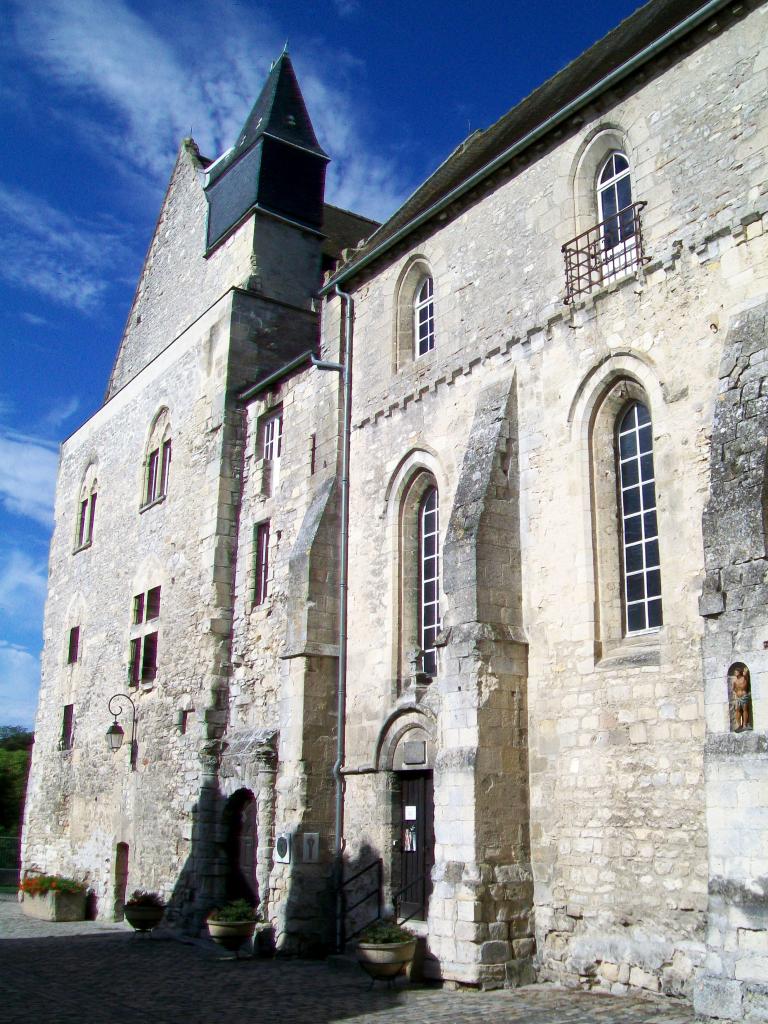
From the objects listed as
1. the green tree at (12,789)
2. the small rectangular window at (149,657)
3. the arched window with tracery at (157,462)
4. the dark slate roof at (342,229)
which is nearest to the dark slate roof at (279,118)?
the dark slate roof at (342,229)

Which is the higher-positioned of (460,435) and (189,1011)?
(460,435)

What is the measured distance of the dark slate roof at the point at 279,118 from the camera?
2081cm

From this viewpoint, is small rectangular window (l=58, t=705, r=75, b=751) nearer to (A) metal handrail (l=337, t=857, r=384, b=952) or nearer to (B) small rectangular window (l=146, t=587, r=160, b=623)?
(B) small rectangular window (l=146, t=587, r=160, b=623)

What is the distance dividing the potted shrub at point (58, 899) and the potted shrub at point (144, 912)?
3846mm

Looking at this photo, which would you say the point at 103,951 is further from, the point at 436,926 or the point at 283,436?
the point at 283,436

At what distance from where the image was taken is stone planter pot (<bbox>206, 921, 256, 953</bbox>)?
13945mm

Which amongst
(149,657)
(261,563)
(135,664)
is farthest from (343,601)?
(135,664)

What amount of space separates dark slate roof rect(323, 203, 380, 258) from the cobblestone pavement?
44.4ft

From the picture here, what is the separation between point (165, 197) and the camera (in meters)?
24.3

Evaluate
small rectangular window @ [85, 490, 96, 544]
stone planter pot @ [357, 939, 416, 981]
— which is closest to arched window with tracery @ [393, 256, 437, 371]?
stone planter pot @ [357, 939, 416, 981]

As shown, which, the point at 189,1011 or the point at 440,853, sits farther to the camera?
the point at 440,853

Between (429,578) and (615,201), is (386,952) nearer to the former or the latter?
(429,578)

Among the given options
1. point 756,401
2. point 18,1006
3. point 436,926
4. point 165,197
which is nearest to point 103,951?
point 18,1006

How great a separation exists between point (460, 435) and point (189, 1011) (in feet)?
23.7
